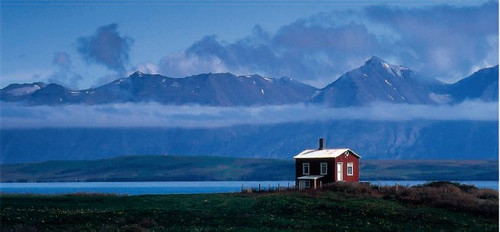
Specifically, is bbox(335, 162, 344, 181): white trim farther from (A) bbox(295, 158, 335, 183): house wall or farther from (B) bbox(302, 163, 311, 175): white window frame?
(B) bbox(302, 163, 311, 175): white window frame

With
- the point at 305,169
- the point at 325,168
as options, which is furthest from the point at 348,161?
the point at 305,169

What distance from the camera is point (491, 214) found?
76.4 metres

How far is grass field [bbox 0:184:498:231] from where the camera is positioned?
62.8 meters

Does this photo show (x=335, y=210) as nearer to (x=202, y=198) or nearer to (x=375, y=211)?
(x=375, y=211)

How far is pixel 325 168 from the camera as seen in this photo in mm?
113375

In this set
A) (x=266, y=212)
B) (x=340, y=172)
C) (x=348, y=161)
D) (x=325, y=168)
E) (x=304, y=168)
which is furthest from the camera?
(x=304, y=168)

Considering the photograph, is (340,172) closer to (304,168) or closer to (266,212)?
(304,168)

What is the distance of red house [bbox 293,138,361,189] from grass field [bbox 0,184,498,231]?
12.6m

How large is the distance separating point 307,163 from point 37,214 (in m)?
54.9

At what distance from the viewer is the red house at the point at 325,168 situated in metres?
113

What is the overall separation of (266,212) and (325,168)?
39338 mm

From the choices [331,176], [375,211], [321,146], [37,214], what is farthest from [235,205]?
[321,146]

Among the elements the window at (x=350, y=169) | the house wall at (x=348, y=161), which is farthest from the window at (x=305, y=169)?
the window at (x=350, y=169)

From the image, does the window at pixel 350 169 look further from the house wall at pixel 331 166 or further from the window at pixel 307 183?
the window at pixel 307 183
